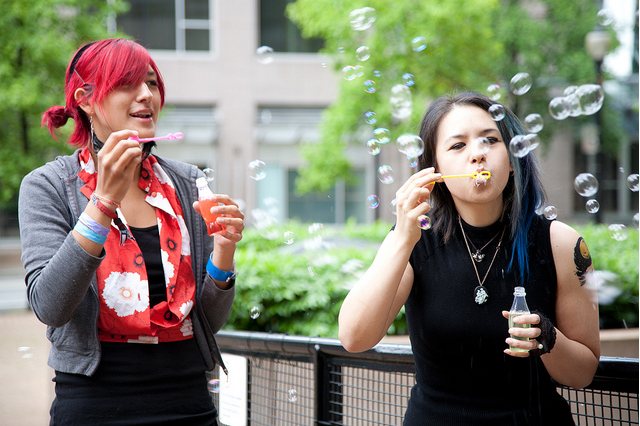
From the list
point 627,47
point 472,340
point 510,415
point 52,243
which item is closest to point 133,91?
point 52,243

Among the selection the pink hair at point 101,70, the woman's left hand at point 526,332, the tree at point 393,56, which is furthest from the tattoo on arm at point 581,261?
the tree at point 393,56

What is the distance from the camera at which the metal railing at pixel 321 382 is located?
239 centimetres

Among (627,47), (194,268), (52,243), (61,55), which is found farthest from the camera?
(627,47)

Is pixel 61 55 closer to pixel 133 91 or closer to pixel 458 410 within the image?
pixel 133 91

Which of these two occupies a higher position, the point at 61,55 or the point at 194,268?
the point at 61,55

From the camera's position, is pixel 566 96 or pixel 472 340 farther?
pixel 566 96

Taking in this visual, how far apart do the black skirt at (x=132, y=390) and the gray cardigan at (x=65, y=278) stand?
0.19ft

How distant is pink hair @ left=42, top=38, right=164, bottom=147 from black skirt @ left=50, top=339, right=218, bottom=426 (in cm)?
66

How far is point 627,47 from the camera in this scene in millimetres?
16312

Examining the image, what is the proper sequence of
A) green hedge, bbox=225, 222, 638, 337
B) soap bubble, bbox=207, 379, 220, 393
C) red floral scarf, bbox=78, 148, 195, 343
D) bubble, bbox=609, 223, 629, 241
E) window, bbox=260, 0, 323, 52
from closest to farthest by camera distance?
red floral scarf, bbox=78, 148, 195, 343 → bubble, bbox=609, 223, 629, 241 → soap bubble, bbox=207, 379, 220, 393 → green hedge, bbox=225, 222, 638, 337 → window, bbox=260, 0, 323, 52

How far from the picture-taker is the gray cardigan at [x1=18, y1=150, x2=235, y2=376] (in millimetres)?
1517

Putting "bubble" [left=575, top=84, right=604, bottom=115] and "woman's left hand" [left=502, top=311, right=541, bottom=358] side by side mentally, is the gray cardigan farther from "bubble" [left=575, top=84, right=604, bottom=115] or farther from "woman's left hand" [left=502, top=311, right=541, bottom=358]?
"bubble" [left=575, top=84, right=604, bottom=115]

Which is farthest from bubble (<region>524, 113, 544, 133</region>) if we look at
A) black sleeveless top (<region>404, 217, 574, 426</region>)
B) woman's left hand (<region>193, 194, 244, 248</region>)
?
woman's left hand (<region>193, 194, 244, 248</region>)

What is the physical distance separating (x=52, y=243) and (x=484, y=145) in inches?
47.4
